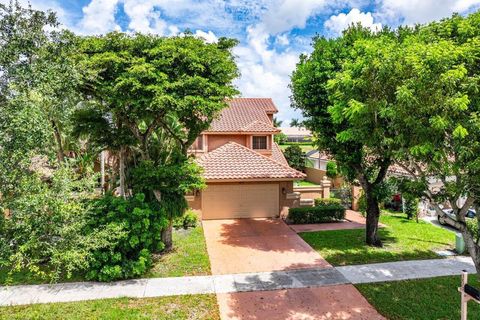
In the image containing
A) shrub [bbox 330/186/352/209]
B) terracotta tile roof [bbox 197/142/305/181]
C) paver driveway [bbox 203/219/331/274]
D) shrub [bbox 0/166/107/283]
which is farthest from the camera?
shrub [bbox 330/186/352/209]

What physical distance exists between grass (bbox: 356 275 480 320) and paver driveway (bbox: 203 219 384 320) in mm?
451

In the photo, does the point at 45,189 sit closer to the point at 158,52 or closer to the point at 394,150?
the point at 158,52

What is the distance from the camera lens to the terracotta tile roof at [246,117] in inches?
1001

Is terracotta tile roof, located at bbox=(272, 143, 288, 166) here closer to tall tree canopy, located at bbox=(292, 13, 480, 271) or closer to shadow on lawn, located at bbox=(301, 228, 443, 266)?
shadow on lawn, located at bbox=(301, 228, 443, 266)

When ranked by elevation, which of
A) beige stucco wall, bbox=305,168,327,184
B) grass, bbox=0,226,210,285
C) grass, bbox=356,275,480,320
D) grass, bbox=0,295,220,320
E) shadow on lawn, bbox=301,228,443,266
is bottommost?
grass, bbox=0,295,220,320

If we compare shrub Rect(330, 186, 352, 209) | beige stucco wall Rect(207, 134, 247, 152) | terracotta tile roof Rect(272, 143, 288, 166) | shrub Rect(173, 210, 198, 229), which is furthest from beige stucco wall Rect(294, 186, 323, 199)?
shrub Rect(173, 210, 198, 229)

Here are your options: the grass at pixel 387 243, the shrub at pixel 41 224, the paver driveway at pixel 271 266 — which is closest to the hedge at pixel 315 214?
the paver driveway at pixel 271 266

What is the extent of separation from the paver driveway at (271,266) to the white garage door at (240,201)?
567 mm

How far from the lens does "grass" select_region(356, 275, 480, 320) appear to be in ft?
29.3

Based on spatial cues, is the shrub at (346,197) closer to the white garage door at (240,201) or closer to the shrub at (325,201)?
the shrub at (325,201)

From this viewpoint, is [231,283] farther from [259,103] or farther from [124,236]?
[259,103]

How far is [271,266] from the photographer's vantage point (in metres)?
12.5

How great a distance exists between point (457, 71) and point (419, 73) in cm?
72

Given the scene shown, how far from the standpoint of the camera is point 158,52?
11000 mm
